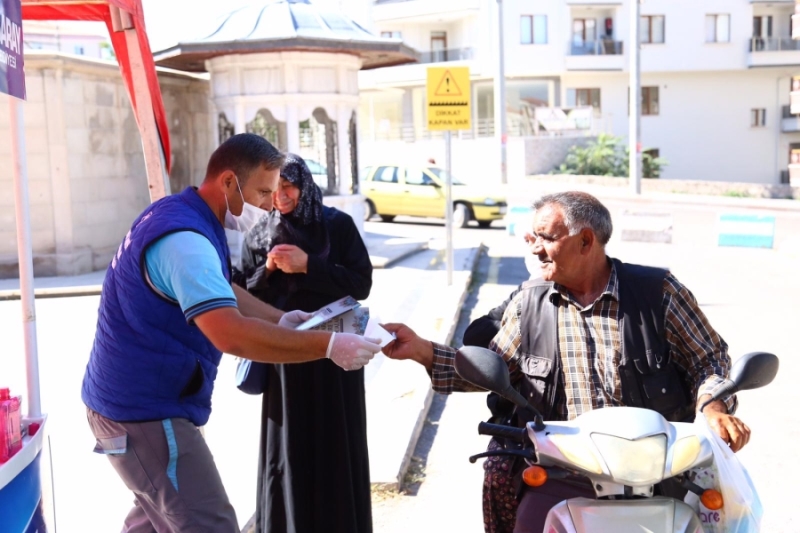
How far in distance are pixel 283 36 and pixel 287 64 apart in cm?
60

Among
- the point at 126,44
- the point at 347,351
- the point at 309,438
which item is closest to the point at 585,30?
the point at 126,44

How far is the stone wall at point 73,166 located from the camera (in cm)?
1251

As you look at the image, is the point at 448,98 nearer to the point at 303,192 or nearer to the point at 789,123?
the point at 303,192

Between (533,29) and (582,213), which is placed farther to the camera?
(533,29)

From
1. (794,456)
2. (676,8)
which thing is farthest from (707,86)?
(794,456)

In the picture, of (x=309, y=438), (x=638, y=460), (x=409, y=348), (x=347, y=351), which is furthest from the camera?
(x=309, y=438)

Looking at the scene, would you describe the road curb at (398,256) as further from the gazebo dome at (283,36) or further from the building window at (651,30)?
the building window at (651,30)

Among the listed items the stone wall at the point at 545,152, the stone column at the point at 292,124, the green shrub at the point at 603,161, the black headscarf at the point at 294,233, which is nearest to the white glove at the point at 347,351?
the black headscarf at the point at 294,233

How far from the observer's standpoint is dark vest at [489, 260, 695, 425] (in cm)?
314

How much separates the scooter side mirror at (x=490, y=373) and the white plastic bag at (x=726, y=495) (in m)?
0.48

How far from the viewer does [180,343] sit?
9.87 ft

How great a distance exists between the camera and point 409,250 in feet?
53.7

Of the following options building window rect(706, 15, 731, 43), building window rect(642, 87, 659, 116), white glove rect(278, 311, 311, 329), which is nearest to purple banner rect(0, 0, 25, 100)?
white glove rect(278, 311, 311, 329)

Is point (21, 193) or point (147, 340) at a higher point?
point (21, 193)
